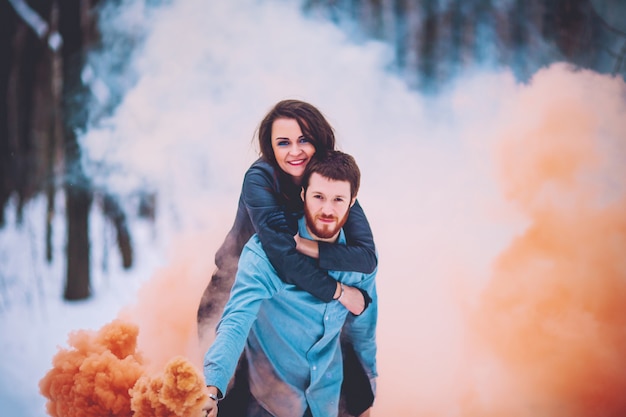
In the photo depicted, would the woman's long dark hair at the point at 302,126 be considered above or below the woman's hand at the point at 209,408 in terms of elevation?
above

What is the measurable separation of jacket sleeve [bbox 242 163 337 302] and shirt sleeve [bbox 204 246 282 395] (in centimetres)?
7

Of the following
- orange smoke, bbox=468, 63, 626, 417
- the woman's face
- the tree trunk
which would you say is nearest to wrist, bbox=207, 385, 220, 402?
the woman's face

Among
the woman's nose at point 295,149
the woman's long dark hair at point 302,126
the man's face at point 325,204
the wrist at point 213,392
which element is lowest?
the wrist at point 213,392

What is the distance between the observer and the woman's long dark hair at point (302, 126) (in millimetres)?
2262

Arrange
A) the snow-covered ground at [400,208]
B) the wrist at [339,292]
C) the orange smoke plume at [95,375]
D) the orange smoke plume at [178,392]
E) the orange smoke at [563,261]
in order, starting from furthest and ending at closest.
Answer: the orange smoke at [563,261]
the snow-covered ground at [400,208]
the wrist at [339,292]
the orange smoke plume at [95,375]
the orange smoke plume at [178,392]

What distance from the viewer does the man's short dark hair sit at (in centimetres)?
210

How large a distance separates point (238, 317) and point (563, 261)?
1.86 m

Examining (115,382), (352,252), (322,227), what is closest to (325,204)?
(322,227)

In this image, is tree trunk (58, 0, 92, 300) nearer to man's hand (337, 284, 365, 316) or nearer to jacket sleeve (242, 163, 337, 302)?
jacket sleeve (242, 163, 337, 302)

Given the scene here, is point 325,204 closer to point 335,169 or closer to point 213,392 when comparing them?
point 335,169

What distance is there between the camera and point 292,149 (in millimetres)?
2236

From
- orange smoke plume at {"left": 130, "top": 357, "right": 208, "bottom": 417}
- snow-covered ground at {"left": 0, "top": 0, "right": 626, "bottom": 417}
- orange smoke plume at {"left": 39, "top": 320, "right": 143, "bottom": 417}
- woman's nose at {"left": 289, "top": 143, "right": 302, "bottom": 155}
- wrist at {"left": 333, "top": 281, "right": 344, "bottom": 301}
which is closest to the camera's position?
orange smoke plume at {"left": 130, "top": 357, "right": 208, "bottom": 417}

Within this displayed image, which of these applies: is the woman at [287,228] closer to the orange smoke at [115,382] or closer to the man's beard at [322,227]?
the man's beard at [322,227]

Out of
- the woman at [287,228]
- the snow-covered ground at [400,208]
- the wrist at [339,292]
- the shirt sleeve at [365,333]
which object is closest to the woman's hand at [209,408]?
the woman at [287,228]
